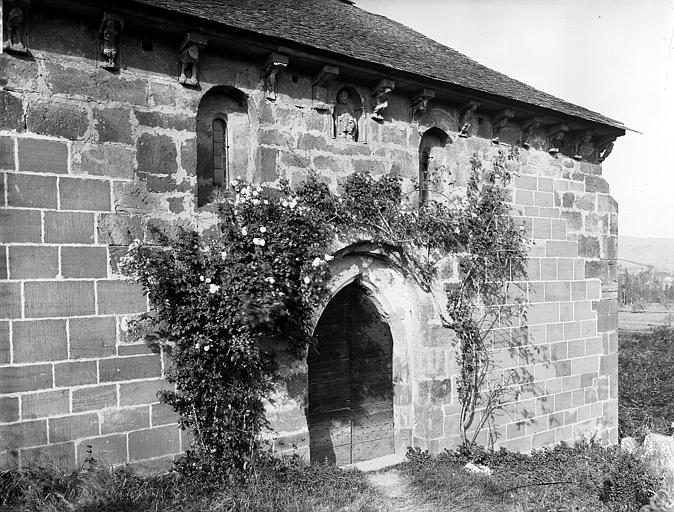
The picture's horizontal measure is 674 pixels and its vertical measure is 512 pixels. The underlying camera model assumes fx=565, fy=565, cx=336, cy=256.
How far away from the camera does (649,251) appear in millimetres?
123000

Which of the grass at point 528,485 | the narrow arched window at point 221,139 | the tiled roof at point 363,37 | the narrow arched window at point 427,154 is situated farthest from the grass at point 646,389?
the narrow arched window at point 221,139

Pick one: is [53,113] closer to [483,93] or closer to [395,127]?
[395,127]

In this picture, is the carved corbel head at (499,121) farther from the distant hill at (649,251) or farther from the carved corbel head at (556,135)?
the distant hill at (649,251)

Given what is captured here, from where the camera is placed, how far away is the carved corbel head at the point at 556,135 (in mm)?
8844

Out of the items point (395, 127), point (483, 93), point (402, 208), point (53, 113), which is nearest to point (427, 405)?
point (402, 208)

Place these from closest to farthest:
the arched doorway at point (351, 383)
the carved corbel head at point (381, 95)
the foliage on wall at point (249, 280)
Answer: the foliage on wall at point (249, 280) < the carved corbel head at point (381, 95) < the arched doorway at point (351, 383)

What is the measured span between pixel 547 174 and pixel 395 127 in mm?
3099

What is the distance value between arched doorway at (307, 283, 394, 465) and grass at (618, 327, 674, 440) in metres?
5.07

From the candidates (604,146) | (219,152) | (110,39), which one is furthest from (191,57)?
(604,146)

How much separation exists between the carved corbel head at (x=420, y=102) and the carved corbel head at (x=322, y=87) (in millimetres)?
1290

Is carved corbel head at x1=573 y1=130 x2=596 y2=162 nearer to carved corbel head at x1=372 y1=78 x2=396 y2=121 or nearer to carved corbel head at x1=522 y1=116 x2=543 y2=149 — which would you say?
carved corbel head at x1=522 y1=116 x2=543 y2=149

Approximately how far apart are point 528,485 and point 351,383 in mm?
2463

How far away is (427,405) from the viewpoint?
7.57 meters

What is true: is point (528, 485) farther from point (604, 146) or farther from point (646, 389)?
point (646, 389)
